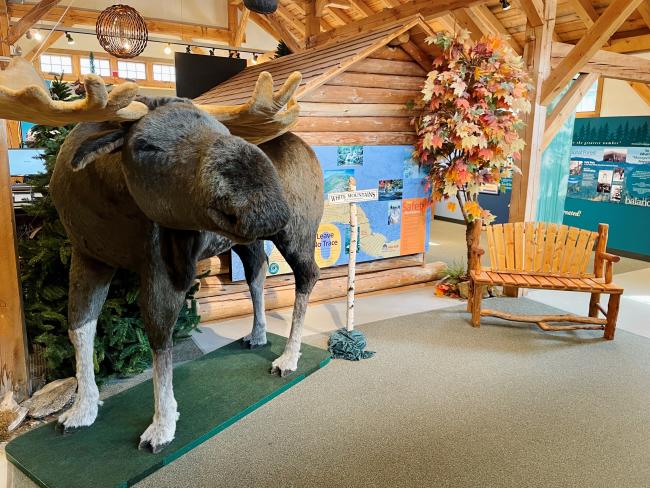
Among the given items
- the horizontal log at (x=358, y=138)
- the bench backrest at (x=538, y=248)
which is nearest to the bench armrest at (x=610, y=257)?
the bench backrest at (x=538, y=248)

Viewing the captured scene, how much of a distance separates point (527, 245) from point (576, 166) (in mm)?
4028

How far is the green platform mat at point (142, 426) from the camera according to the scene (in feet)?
5.28

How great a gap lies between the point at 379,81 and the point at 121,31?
312 cm

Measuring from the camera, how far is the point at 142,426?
189cm

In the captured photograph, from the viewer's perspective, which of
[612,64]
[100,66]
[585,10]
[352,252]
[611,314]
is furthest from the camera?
[100,66]

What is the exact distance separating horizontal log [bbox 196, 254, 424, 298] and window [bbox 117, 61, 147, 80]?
8844mm

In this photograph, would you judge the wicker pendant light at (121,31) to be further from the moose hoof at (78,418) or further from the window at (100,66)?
the window at (100,66)

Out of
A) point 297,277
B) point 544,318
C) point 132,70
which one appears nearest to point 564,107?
point 544,318

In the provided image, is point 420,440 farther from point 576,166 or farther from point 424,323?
point 576,166

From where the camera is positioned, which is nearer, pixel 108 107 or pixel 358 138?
pixel 108 107

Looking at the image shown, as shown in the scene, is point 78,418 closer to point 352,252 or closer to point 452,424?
point 452,424

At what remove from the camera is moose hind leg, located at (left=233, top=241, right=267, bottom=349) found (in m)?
2.52

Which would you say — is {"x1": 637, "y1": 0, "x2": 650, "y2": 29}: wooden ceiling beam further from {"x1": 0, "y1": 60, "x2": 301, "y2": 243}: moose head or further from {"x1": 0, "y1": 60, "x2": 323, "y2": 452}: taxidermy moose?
{"x1": 0, "y1": 60, "x2": 301, "y2": 243}: moose head

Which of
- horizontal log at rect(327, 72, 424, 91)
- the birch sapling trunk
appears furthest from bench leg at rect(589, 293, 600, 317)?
horizontal log at rect(327, 72, 424, 91)
